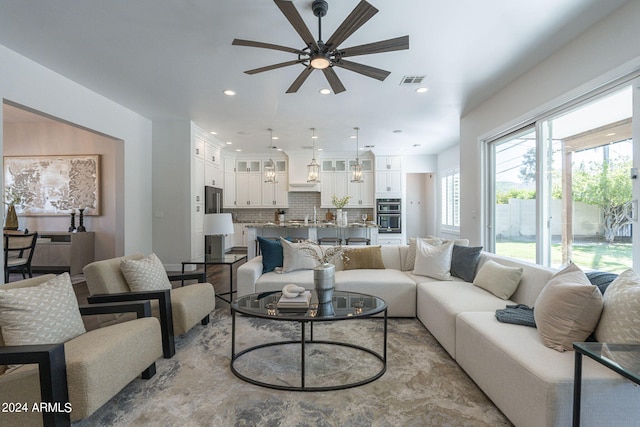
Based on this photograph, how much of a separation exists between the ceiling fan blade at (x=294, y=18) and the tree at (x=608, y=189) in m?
2.73

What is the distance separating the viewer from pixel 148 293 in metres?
2.46

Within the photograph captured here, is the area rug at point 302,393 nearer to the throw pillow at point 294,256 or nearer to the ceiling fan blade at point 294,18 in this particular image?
the throw pillow at point 294,256

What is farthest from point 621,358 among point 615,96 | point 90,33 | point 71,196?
point 71,196

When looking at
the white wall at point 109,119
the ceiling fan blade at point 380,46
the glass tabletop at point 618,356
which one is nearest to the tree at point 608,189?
the glass tabletop at point 618,356

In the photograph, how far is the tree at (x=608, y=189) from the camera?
8.68ft

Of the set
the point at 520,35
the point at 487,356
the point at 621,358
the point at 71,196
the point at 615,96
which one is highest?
the point at 520,35

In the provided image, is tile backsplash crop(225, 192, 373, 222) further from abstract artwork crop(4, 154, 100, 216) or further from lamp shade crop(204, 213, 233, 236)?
lamp shade crop(204, 213, 233, 236)

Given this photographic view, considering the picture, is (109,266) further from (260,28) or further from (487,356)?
(487,356)

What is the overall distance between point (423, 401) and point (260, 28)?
10.3ft

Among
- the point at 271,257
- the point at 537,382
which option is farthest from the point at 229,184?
the point at 537,382

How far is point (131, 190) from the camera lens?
526 centimetres

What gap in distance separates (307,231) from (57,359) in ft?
14.9

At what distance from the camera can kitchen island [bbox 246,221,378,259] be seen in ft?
18.0

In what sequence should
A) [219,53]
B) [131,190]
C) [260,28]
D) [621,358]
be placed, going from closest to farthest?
[621,358], [260,28], [219,53], [131,190]
